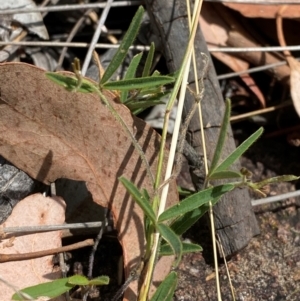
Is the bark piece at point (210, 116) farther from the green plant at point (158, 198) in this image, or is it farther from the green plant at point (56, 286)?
the green plant at point (56, 286)

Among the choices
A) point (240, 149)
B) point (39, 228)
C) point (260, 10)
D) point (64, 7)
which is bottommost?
point (39, 228)

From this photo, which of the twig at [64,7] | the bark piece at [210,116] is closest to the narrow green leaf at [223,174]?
the bark piece at [210,116]

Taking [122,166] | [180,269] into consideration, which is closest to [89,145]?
[122,166]

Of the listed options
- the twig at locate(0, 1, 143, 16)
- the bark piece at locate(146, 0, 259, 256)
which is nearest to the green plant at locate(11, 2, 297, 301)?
the bark piece at locate(146, 0, 259, 256)

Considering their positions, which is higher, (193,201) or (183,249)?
(193,201)

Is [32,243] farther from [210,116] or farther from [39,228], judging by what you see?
[210,116]

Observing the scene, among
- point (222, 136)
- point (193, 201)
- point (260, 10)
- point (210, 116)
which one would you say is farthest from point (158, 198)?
point (260, 10)

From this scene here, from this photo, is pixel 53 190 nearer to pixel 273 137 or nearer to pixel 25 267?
pixel 25 267
